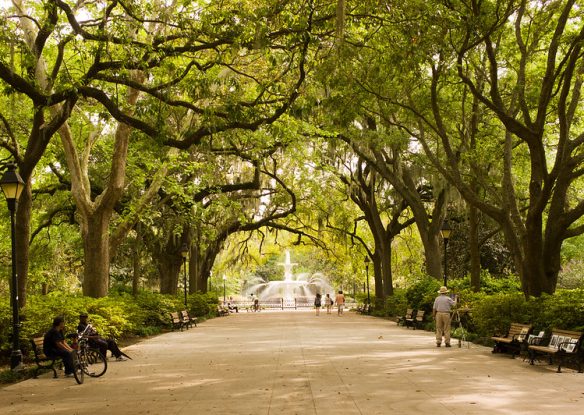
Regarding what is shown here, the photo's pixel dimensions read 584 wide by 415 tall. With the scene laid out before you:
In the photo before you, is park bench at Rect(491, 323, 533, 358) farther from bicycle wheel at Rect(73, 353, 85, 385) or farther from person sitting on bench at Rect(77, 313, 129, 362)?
bicycle wheel at Rect(73, 353, 85, 385)

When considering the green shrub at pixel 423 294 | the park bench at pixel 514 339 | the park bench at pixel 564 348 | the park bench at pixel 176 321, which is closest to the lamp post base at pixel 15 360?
the park bench at pixel 564 348

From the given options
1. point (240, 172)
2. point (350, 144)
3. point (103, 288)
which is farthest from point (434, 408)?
point (240, 172)

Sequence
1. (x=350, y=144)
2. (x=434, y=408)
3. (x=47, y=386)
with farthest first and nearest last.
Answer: (x=350, y=144) < (x=47, y=386) < (x=434, y=408)

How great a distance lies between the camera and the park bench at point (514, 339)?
14105 millimetres

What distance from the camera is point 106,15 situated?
552 inches

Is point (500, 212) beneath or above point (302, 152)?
beneath

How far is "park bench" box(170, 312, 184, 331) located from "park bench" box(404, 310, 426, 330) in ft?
29.3

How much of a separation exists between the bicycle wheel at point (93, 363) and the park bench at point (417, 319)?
13.6 metres

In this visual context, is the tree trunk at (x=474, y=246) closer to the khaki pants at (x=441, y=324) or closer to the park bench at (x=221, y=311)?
the khaki pants at (x=441, y=324)

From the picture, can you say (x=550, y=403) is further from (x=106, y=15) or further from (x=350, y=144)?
(x=350, y=144)

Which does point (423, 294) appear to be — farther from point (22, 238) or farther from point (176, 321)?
point (22, 238)

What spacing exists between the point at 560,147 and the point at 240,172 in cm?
1849

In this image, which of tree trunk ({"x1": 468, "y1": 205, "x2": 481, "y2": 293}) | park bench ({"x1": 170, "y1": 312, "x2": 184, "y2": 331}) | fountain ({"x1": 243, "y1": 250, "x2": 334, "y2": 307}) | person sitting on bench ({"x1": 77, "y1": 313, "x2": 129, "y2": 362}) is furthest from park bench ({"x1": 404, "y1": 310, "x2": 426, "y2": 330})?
fountain ({"x1": 243, "y1": 250, "x2": 334, "y2": 307})

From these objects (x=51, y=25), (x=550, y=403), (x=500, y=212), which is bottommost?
(x=550, y=403)
